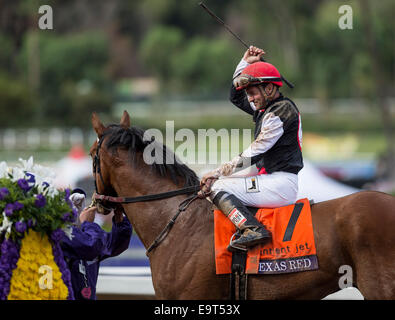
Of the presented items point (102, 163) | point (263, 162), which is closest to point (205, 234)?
point (263, 162)

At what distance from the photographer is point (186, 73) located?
38375mm

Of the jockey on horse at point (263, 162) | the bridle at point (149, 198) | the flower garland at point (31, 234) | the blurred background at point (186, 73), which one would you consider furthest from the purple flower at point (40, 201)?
the blurred background at point (186, 73)

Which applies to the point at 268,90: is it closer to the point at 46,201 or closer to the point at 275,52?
the point at 46,201

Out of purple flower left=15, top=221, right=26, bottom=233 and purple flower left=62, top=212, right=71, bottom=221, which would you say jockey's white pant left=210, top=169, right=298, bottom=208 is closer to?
purple flower left=62, top=212, right=71, bottom=221

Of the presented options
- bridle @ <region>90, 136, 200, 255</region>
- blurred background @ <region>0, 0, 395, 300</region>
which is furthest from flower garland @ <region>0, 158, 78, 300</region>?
blurred background @ <region>0, 0, 395, 300</region>

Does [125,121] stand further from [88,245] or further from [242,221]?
[242,221]

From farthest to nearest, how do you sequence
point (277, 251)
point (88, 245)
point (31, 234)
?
point (277, 251) → point (88, 245) → point (31, 234)

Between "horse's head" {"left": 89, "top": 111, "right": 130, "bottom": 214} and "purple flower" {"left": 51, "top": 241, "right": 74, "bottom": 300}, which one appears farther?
"horse's head" {"left": 89, "top": 111, "right": 130, "bottom": 214}

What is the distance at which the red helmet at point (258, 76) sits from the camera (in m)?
3.91

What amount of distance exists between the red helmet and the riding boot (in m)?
0.73

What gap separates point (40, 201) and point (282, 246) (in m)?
1.46

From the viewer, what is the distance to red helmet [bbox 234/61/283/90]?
391 centimetres
